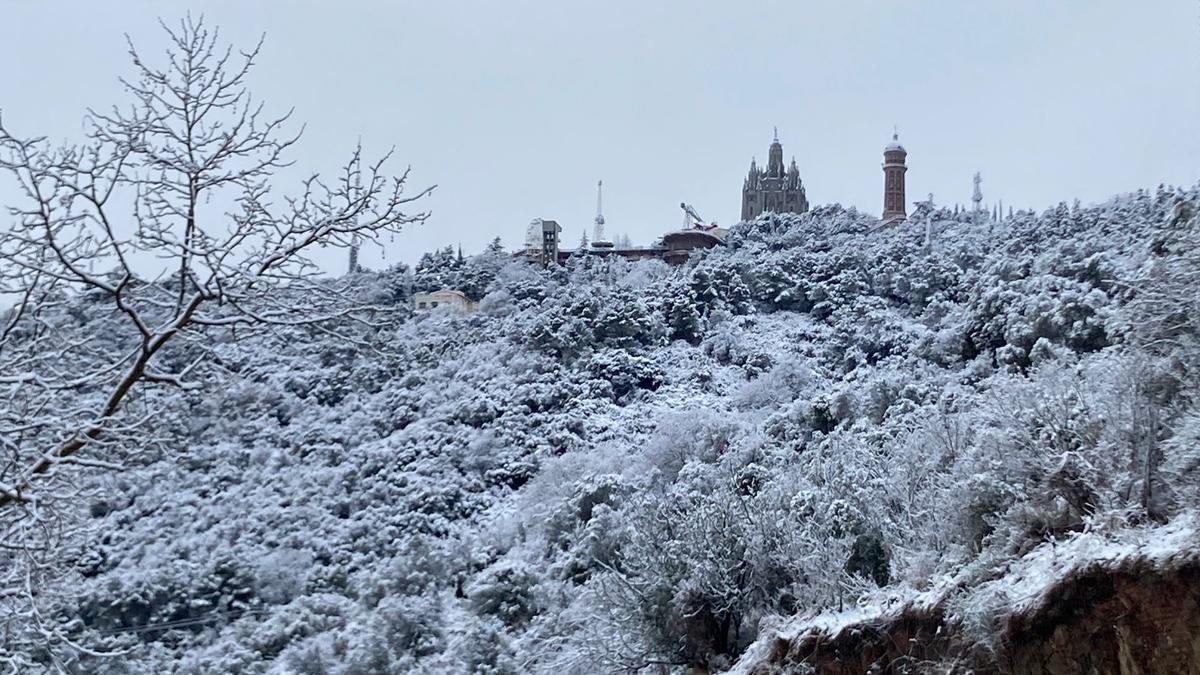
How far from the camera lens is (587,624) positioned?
21703 millimetres

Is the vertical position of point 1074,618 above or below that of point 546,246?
below

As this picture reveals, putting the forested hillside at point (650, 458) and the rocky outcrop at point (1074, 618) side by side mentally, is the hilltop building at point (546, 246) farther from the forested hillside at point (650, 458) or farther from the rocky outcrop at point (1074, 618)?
the rocky outcrop at point (1074, 618)

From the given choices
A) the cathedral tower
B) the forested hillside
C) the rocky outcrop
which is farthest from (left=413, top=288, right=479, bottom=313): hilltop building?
the rocky outcrop

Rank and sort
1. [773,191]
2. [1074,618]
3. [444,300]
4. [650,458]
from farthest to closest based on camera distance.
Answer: [773,191], [444,300], [650,458], [1074,618]

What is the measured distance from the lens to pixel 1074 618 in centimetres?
1180

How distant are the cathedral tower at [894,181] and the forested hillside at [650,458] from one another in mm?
12068

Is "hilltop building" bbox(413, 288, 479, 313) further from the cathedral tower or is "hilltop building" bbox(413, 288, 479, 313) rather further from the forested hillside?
the cathedral tower

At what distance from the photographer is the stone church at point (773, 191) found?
270ft

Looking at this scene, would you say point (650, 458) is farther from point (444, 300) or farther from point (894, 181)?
point (894, 181)

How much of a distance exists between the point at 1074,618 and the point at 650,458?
2047 cm

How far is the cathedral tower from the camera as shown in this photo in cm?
6881

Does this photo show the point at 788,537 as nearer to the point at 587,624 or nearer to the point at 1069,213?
the point at 587,624

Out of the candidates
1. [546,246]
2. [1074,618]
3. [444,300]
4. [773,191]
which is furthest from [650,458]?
[773,191]

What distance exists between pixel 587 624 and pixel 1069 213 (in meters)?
35.0
